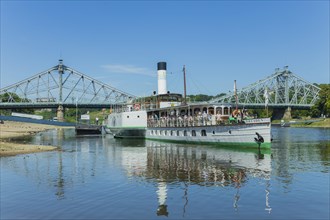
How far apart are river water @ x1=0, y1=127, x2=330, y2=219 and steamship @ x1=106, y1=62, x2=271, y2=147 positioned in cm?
795

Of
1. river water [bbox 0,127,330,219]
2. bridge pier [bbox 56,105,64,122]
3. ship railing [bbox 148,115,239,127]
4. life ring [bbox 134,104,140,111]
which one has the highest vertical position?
bridge pier [bbox 56,105,64,122]

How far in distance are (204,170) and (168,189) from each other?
706cm

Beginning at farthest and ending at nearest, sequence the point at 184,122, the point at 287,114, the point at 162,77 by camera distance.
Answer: the point at 287,114 → the point at 162,77 → the point at 184,122

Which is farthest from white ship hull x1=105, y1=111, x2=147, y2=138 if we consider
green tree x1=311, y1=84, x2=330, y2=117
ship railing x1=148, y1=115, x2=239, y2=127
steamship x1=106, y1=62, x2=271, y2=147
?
green tree x1=311, y1=84, x2=330, y2=117

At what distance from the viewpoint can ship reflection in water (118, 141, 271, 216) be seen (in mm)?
20819

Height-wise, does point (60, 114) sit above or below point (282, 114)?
above

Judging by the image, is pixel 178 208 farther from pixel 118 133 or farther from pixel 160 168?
pixel 118 133

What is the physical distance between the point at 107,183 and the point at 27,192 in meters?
4.50

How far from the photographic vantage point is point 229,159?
108 ft

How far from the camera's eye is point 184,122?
52.0m

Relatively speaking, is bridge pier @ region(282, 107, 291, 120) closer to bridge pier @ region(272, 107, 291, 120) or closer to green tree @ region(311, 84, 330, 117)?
bridge pier @ region(272, 107, 291, 120)

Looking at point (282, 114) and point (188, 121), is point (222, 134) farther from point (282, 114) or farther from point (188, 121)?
point (282, 114)

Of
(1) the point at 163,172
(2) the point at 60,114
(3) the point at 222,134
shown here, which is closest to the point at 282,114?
(2) the point at 60,114

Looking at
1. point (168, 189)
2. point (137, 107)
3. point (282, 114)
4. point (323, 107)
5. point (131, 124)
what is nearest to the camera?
point (168, 189)
